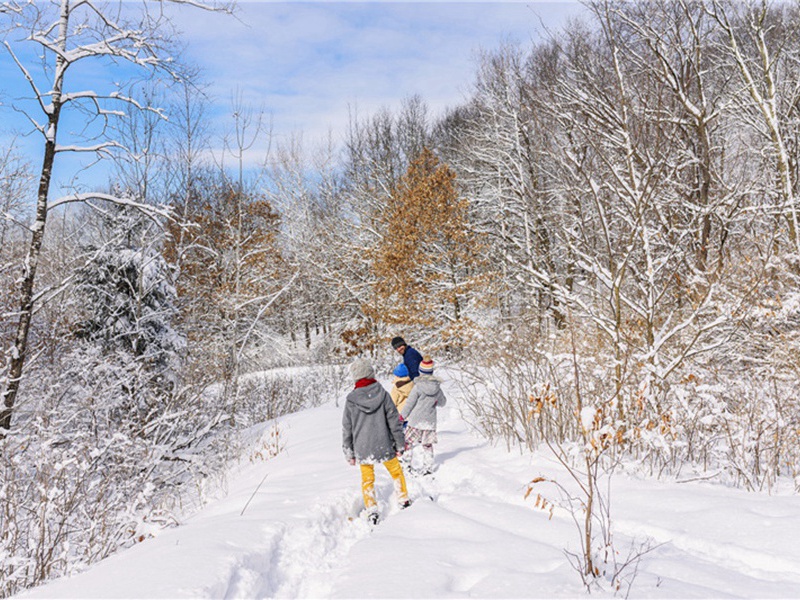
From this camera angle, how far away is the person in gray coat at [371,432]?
4961 mm

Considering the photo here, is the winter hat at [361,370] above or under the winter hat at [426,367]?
above

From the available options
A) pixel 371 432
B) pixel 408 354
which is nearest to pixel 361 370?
pixel 371 432

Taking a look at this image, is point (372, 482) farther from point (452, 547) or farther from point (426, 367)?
point (426, 367)

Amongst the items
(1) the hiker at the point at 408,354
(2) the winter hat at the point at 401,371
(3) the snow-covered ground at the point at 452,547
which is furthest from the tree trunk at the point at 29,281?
(1) the hiker at the point at 408,354

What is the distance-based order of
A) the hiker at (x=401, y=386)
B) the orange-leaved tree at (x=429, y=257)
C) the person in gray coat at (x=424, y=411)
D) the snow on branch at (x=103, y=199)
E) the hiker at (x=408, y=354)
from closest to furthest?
1. the person in gray coat at (x=424, y=411)
2. the snow on branch at (x=103, y=199)
3. the hiker at (x=401, y=386)
4. the hiker at (x=408, y=354)
5. the orange-leaved tree at (x=429, y=257)

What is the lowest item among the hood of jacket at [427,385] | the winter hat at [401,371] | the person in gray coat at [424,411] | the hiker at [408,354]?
the person in gray coat at [424,411]

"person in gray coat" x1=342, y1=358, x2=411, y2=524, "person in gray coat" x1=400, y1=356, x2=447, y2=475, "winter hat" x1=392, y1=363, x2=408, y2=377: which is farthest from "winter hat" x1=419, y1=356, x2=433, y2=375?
"person in gray coat" x1=342, y1=358, x2=411, y2=524

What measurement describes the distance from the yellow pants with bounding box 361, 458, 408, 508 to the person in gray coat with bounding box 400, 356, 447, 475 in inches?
53.3

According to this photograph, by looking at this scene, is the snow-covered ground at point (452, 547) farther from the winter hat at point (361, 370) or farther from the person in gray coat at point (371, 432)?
the winter hat at point (361, 370)

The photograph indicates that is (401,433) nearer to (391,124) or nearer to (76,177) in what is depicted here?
(76,177)

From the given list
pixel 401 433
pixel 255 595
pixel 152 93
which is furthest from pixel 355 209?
pixel 255 595

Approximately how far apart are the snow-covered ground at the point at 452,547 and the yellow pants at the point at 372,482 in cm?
18

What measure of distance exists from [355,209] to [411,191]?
8.47 meters

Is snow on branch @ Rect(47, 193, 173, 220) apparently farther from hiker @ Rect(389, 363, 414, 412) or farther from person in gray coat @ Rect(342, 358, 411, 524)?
person in gray coat @ Rect(342, 358, 411, 524)
